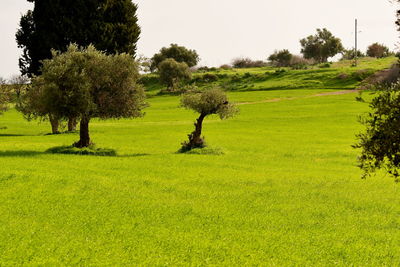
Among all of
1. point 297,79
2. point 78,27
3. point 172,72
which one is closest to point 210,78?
point 172,72

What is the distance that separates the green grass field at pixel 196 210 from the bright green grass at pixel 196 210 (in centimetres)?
5

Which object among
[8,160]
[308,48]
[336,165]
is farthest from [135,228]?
[308,48]

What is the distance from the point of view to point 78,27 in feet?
174

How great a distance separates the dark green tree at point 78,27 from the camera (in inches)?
2085

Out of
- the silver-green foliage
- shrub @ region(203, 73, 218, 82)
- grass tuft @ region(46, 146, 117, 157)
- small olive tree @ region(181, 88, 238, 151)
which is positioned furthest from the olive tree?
shrub @ region(203, 73, 218, 82)

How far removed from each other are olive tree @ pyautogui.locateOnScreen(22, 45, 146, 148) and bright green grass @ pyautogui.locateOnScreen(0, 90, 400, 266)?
3447 mm

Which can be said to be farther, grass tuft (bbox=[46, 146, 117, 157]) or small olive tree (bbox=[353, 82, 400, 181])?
grass tuft (bbox=[46, 146, 117, 157])

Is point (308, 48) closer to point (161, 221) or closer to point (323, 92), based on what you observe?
point (323, 92)

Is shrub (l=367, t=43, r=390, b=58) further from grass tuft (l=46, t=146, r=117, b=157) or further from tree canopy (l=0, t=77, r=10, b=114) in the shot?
grass tuft (l=46, t=146, r=117, b=157)

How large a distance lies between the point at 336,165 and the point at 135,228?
66.9 ft

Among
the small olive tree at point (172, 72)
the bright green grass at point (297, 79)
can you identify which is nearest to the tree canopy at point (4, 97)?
the bright green grass at point (297, 79)

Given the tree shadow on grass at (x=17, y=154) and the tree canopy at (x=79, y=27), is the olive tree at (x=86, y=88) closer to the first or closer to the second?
the tree shadow on grass at (x=17, y=154)

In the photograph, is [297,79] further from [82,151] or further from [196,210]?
[196,210]

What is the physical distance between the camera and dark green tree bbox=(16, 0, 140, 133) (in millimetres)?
52969
